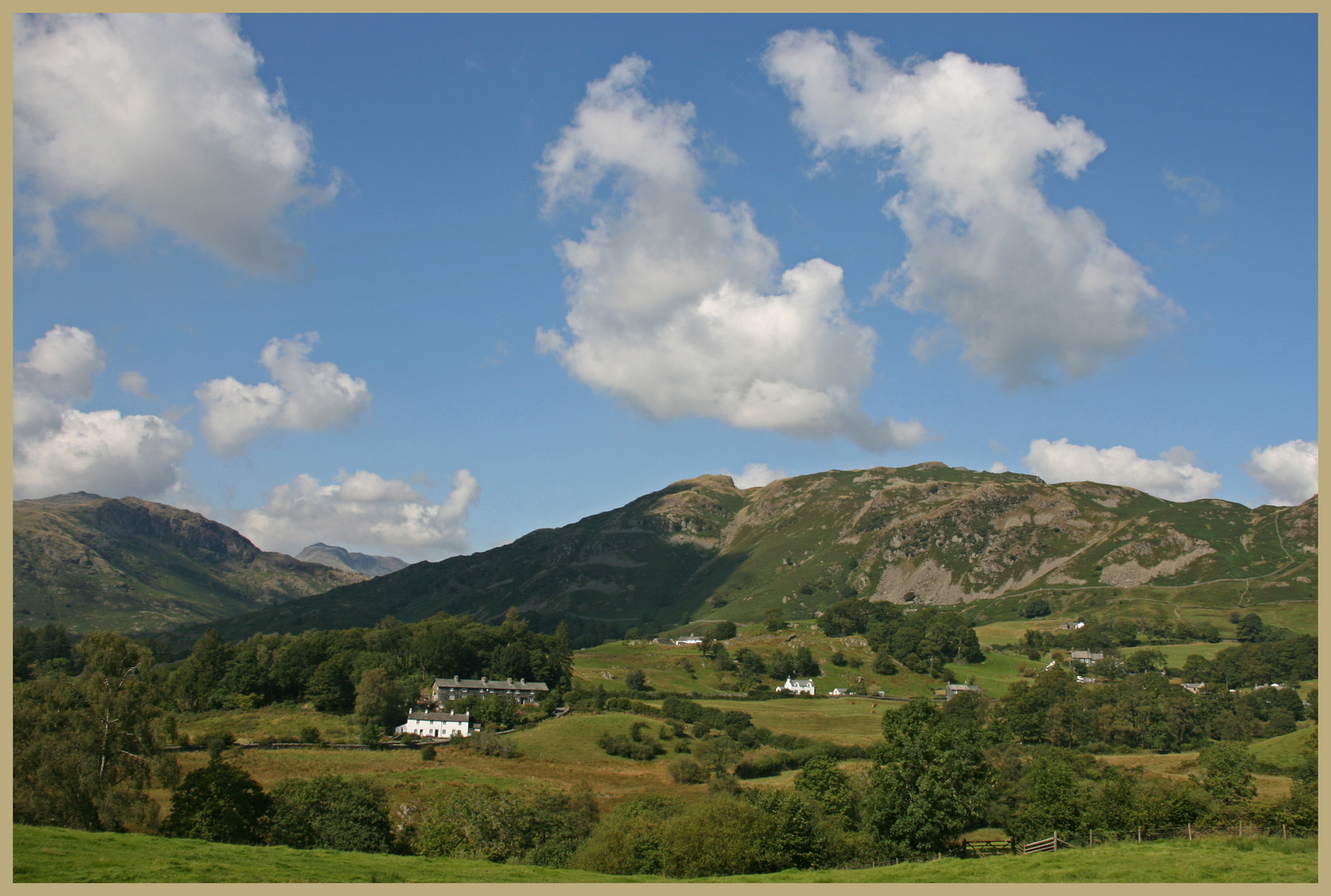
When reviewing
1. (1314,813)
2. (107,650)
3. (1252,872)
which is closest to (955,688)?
(1314,813)

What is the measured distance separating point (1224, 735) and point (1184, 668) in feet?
177

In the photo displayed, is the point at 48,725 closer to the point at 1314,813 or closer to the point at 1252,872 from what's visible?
the point at 1252,872

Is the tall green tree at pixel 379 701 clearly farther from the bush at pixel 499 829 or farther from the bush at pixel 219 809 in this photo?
the bush at pixel 219 809

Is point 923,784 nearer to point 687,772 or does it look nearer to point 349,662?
point 687,772

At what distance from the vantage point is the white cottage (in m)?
118

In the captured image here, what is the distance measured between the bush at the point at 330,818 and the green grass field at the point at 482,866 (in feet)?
42.0

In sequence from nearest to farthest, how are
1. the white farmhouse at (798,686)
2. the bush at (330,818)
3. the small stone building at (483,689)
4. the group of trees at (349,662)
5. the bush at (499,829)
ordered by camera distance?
the bush at (330,818) → the bush at (499,829) → the group of trees at (349,662) → the small stone building at (483,689) → the white farmhouse at (798,686)

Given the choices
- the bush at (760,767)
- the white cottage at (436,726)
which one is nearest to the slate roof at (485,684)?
A: the white cottage at (436,726)

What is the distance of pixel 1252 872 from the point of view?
3241 centimetres

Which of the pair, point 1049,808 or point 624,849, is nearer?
point 624,849

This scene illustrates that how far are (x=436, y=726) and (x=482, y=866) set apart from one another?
3293 inches

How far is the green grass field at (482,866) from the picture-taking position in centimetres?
3083

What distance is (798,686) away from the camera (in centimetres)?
18175

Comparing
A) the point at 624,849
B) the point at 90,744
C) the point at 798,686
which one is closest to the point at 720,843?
the point at 624,849
